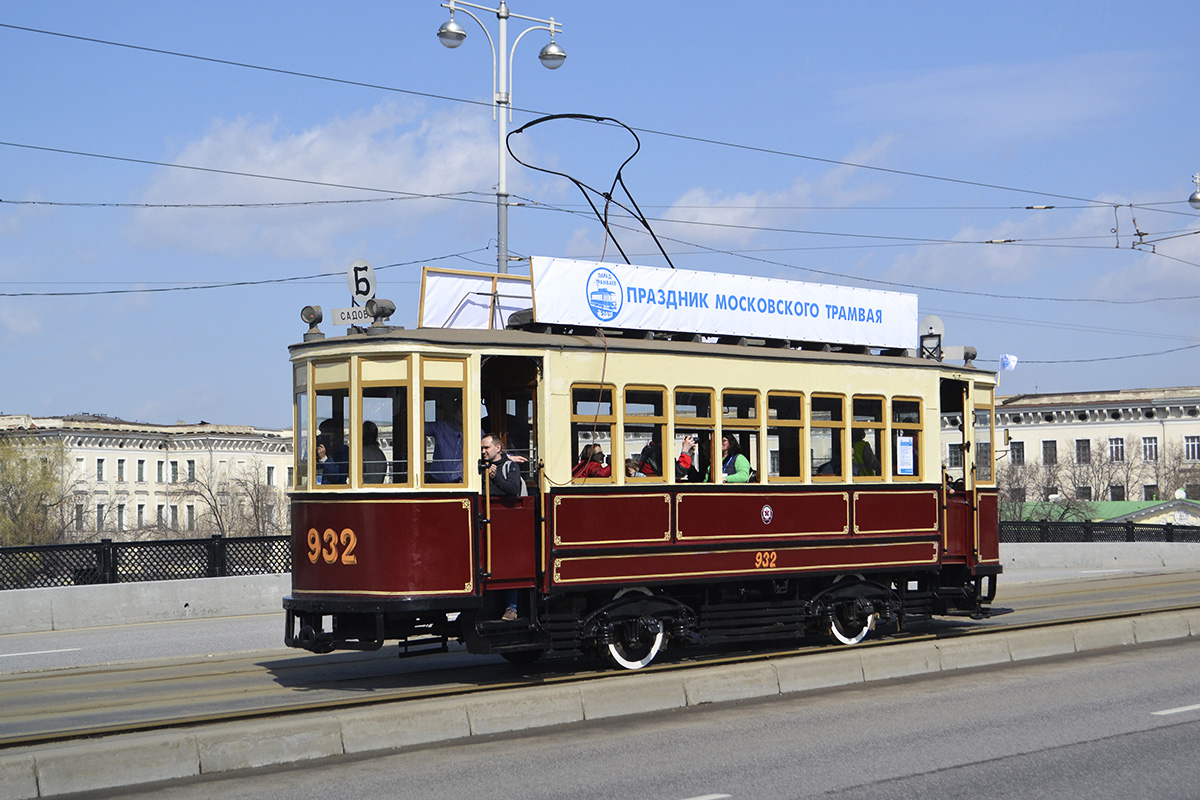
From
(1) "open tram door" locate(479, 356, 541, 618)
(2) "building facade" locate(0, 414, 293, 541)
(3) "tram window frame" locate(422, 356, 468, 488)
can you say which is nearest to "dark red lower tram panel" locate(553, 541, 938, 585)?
(1) "open tram door" locate(479, 356, 541, 618)

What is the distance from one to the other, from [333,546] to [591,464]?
2.47 m

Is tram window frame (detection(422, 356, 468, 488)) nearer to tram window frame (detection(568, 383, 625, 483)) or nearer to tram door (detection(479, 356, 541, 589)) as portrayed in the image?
tram door (detection(479, 356, 541, 589))

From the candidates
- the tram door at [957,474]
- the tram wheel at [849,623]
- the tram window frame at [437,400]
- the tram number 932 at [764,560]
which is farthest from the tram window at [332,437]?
the tram door at [957,474]

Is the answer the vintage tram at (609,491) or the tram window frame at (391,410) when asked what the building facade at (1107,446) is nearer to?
the vintage tram at (609,491)

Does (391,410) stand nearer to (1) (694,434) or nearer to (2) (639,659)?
(1) (694,434)

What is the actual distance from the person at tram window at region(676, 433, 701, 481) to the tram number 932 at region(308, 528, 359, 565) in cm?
338

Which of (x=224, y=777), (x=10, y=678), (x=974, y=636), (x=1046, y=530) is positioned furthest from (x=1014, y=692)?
(x=1046, y=530)

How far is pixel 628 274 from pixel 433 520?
3.27m

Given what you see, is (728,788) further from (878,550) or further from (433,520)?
(878,550)

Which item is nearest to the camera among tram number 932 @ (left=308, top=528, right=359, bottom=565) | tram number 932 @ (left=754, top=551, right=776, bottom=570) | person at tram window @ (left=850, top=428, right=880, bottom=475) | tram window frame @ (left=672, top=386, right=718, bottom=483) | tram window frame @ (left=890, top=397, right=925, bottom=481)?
tram number 932 @ (left=308, top=528, right=359, bottom=565)

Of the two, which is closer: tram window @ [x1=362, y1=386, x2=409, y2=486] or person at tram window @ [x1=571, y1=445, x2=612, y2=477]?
tram window @ [x1=362, y1=386, x2=409, y2=486]

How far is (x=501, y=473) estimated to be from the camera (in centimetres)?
1214

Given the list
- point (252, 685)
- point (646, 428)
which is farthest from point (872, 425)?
point (252, 685)

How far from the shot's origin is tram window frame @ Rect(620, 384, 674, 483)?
13.1 meters
